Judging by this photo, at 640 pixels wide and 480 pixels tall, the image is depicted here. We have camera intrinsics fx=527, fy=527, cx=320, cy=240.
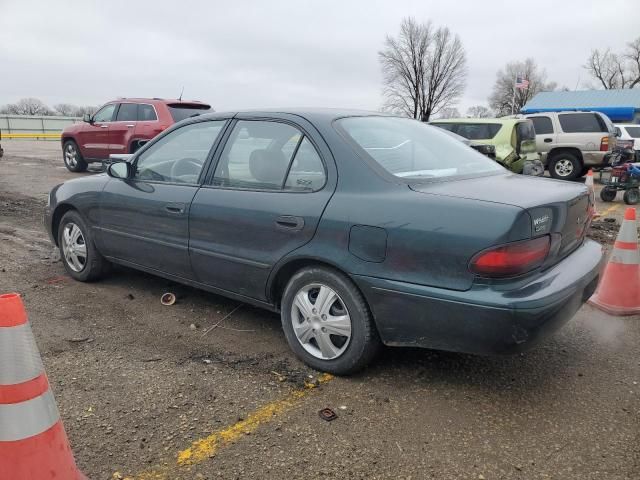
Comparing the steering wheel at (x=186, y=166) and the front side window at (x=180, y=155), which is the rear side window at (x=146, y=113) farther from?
the steering wheel at (x=186, y=166)

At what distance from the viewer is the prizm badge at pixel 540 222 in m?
2.54

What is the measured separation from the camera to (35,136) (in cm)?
3344

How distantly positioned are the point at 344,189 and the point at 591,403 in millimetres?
1748

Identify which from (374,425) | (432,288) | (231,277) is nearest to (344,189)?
(432,288)

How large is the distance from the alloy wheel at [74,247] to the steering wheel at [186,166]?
1.24 meters

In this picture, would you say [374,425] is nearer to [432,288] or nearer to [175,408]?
[432,288]

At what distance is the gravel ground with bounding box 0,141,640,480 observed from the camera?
2.31 metres

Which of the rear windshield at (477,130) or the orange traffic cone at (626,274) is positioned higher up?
the rear windshield at (477,130)

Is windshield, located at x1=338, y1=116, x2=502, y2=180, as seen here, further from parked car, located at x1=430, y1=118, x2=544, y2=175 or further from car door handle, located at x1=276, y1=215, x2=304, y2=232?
parked car, located at x1=430, y1=118, x2=544, y2=175

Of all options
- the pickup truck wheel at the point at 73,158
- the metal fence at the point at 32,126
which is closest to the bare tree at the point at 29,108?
the metal fence at the point at 32,126

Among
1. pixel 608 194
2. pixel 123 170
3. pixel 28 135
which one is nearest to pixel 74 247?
pixel 123 170

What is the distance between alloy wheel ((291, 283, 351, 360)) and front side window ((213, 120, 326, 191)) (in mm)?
624

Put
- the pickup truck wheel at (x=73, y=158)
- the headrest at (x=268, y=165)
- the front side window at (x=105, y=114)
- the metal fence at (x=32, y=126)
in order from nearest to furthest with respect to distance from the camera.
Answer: the headrest at (x=268, y=165), the front side window at (x=105, y=114), the pickup truck wheel at (x=73, y=158), the metal fence at (x=32, y=126)

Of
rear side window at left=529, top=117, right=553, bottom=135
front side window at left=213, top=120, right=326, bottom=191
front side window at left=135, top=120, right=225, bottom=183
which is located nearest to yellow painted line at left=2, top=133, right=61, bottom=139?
rear side window at left=529, top=117, right=553, bottom=135
